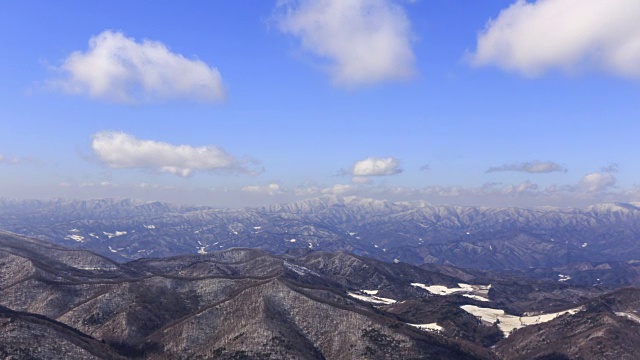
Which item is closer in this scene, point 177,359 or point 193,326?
point 177,359

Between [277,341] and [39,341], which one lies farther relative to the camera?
[277,341]

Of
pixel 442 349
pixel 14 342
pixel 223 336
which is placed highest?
pixel 14 342

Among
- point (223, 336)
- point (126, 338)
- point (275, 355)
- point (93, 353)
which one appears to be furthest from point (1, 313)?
point (275, 355)

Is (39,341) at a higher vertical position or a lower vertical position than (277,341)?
higher

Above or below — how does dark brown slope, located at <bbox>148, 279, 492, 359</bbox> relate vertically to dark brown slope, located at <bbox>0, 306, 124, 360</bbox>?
below

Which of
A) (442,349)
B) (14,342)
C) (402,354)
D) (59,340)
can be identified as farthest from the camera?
(442,349)

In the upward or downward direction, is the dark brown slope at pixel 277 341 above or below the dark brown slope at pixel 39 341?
below

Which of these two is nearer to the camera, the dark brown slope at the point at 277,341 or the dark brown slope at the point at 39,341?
the dark brown slope at the point at 39,341

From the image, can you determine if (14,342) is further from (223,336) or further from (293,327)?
(293,327)

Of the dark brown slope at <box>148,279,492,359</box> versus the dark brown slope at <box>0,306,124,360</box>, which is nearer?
the dark brown slope at <box>0,306,124,360</box>

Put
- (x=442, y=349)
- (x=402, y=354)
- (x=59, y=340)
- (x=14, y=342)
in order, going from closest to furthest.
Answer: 1. (x=14, y=342)
2. (x=59, y=340)
3. (x=402, y=354)
4. (x=442, y=349)

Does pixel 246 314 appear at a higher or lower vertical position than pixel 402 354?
higher
